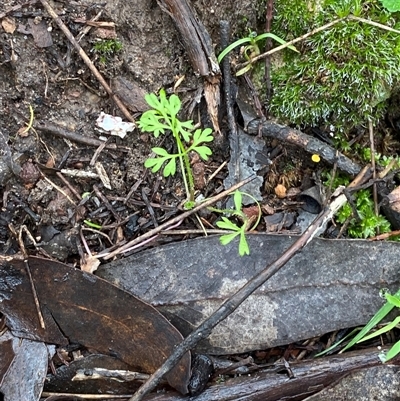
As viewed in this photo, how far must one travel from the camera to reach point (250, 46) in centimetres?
283

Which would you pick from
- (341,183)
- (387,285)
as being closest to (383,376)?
(387,285)

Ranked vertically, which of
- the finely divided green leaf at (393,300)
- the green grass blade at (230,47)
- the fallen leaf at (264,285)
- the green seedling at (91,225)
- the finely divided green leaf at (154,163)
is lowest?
the finely divided green leaf at (393,300)

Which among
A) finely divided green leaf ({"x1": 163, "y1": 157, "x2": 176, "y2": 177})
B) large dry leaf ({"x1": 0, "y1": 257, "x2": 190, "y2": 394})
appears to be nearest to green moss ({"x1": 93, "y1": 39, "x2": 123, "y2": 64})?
finely divided green leaf ({"x1": 163, "y1": 157, "x2": 176, "y2": 177})

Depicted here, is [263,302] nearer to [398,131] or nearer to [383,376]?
[383,376]

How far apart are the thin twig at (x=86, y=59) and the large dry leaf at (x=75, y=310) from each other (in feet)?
2.69

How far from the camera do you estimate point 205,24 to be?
Answer: 278cm

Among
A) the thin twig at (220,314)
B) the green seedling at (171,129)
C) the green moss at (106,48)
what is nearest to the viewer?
the thin twig at (220,314)

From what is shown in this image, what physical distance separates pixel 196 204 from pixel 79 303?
750mm

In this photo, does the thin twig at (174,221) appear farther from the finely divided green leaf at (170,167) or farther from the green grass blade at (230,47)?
the green grass blade at (230,47)

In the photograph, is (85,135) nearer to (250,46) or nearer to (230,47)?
(230,47)

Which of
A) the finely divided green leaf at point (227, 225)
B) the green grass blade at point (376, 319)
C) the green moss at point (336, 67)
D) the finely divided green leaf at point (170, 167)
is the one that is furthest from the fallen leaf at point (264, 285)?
the green moss at point (336, 67)

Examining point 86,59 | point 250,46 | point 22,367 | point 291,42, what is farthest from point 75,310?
point 291,42

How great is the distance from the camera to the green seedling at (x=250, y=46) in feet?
9.05

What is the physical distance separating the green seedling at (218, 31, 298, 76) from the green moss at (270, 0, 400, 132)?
9cm
